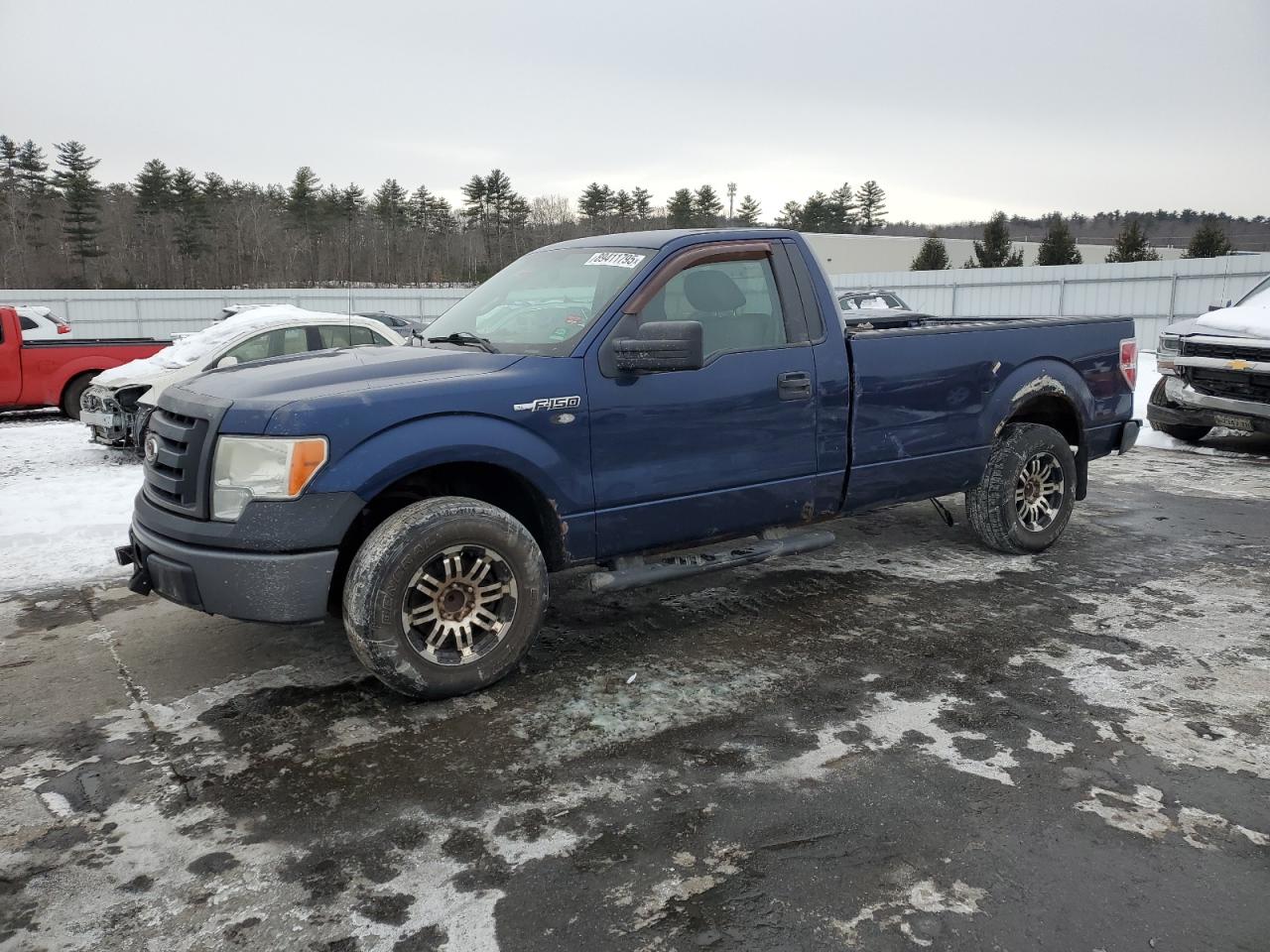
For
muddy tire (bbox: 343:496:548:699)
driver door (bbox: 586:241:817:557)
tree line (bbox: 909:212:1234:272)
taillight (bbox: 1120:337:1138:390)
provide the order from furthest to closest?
1. tree line (bbox: 909:212:1234:272)
2. taillight (bbox: 1120:337:1138:390)
3. driver door (bbox: 586:241:817:557)
4. muddy tire (bbox: 343:496:548:699)

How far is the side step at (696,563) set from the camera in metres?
4.39

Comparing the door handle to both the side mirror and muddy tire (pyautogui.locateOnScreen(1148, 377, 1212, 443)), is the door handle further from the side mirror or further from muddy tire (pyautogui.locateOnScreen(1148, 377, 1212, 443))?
muddy tire (pyautogui.locateOnScreen(1148, 377, 1212, 443))

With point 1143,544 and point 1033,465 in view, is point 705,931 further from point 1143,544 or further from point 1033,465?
point 1143,544

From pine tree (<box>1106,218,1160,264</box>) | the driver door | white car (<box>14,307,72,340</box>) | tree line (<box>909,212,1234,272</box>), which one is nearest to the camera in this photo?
the driver door

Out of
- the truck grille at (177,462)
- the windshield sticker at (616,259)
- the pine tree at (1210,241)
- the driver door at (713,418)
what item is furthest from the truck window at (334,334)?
the pine tree at (1210,241)

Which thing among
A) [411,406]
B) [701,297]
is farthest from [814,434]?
[411,406]

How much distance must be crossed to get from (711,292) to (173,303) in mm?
30854

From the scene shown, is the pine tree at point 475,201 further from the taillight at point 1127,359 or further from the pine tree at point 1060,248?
the taillight at point 1127,359

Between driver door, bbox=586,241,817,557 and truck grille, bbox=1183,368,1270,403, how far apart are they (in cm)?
687

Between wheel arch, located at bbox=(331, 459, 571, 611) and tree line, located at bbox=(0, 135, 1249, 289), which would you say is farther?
tree line, located at bbox=(0, 135, 1249, 289)

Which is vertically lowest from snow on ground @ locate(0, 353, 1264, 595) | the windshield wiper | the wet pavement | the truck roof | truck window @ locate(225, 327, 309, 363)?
the wet pavement

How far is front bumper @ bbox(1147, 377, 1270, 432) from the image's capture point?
9195mm

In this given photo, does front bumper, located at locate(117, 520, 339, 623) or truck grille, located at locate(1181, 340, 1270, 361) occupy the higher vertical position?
truck grille, located at locate(1181, 340, 1270, 361)

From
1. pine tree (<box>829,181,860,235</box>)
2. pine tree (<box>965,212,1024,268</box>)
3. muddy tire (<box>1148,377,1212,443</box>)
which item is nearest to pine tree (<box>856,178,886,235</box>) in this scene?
pine tree (<box>829,181,860,235</box>)
